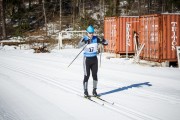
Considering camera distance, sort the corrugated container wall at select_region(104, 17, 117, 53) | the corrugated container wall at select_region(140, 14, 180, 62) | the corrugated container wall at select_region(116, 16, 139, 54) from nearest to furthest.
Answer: the corrugated container wall at select_region(140, 14, 180, 62), the corrugated container wall at select_region(116, 16, 139, 54), the corrugated container wall at select_region(104, 17, 117, 53)

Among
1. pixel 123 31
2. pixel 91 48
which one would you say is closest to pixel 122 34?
pixel 123 31

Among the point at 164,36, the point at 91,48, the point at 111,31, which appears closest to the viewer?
the point at 91,48

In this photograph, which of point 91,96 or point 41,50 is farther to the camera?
point 41,50

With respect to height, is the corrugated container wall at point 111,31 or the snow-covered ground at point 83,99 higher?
the corrugated container wall at point 111,31

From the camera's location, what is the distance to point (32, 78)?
43.4 feet

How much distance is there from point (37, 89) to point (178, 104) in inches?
183

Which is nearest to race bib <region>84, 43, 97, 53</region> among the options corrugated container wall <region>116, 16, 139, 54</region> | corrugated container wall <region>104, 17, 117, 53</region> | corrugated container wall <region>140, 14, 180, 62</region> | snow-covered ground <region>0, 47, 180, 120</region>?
snow-covered ground <region>0, 47, 180, 120</region>

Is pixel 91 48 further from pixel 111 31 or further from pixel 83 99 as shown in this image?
pixel 111 31

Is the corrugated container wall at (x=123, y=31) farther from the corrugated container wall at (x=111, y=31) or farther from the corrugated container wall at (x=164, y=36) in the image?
the corrugated container wall at (x=164, y=36)

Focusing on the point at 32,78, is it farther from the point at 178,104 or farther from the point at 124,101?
the point at 178,104

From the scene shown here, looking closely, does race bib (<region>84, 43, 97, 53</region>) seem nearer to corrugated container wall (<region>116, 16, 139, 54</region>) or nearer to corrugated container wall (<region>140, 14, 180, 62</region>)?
corrugated container wall (<region>140, 14, 180, 62</region>)

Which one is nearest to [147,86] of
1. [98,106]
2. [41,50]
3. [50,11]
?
[98,106]

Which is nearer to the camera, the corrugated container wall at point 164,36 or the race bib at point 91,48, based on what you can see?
the race bib at point 91,48

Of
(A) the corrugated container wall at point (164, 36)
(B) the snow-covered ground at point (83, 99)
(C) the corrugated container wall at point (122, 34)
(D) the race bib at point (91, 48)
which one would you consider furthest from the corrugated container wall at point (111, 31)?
(D) the race bib at point (91, 48)
